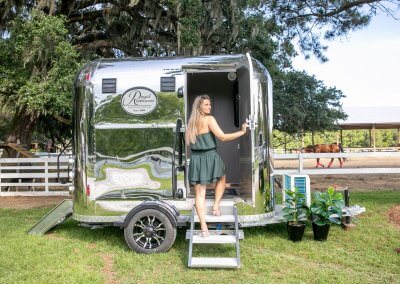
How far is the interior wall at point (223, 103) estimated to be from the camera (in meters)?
7.67

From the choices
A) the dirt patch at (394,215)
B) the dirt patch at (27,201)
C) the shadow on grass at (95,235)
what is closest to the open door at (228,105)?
the shadow on grass at (95,235)

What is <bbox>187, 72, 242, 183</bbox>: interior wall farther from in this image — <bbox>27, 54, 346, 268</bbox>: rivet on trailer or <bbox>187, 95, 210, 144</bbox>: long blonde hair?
<bbox>187, 95, 210, 144</bbox>: long blonde hair

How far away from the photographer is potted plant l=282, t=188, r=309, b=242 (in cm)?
616

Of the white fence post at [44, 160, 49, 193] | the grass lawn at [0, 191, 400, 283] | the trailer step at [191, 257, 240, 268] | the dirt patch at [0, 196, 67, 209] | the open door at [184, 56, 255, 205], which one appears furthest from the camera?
the white fence post at [44, 160, 49, 193]

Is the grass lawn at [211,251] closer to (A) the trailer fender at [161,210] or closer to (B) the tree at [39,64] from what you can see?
(A) the trailer fender at [161,210]

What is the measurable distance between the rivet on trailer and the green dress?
277 mm

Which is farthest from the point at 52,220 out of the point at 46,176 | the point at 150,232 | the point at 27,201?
the point at 46,176

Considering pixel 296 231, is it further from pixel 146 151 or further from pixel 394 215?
pixel 394 215

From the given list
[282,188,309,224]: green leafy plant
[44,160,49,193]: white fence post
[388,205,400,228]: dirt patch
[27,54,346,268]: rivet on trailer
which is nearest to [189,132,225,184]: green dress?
[27,54,346,268]: rivet on trailer

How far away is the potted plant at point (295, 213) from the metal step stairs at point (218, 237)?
3.10 ft

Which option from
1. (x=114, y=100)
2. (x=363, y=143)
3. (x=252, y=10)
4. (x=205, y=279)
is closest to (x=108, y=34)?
(x=252, y=10)

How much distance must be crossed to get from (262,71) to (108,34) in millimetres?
10255

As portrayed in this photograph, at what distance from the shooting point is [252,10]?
12836mm

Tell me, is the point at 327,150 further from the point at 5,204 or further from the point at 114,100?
the point at 114,100
